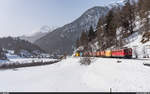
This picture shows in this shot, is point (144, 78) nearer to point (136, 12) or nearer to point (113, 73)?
point (113, 73)

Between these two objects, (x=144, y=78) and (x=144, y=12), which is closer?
(x=144, y=78)

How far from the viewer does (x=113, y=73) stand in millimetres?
21031

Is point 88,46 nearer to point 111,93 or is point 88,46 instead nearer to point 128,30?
point 128,30

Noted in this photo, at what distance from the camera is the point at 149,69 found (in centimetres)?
1880

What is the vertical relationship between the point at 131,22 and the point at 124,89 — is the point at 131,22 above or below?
A: above

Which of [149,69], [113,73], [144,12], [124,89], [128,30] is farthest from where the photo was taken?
[128,30]

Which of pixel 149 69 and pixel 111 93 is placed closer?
pixel 111 93

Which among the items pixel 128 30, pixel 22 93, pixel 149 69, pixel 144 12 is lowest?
pixel 22 93

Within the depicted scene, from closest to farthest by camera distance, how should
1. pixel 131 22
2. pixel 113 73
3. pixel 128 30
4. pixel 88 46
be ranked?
1. pixel 113 73
2. pixel 131 22
3. pixel 128 30
4. pixel 88 46

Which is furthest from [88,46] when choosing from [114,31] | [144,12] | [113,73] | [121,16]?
[113,73]

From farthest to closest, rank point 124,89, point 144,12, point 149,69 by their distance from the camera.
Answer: point 144,12, point 149,69, point 124,89

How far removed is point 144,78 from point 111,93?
381cm

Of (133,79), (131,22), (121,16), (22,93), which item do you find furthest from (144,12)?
(22,93)

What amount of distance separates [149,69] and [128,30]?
4590 centimetres
